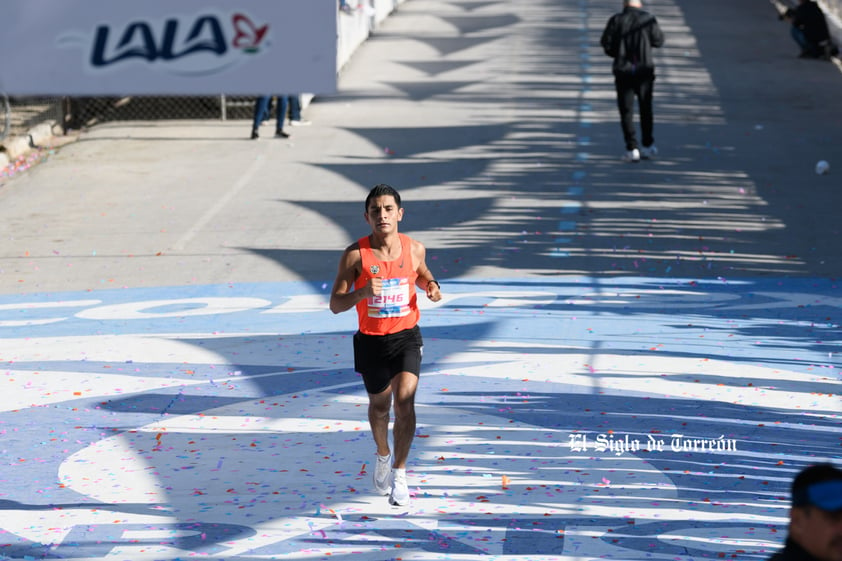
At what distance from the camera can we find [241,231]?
1563cm

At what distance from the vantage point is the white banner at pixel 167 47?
2.86 metres

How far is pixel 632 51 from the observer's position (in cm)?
1770

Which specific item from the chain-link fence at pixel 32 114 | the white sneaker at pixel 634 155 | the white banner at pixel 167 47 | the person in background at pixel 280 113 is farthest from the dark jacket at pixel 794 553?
the chain-link fence at pixel 32 114

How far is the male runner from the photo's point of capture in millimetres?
7191

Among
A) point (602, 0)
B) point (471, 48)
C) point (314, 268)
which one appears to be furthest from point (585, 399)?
point (602, 0)

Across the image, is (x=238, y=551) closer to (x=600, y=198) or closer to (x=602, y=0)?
(x=600, y=198)

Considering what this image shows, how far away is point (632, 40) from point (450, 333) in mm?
7549

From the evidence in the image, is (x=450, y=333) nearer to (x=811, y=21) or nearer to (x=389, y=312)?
(x=389, y=312)

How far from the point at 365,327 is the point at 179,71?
13.9 ft

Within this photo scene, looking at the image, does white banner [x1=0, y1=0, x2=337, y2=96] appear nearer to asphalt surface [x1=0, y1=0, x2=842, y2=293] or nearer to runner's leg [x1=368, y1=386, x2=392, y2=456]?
runner's leg [x1=368, y1=386, x2=392, y2=456]

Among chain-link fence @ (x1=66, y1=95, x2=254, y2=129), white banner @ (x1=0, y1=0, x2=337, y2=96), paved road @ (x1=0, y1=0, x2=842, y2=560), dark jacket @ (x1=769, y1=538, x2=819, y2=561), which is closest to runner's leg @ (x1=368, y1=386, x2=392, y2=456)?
paved road @ (x1=0, y1=0, x2=842, y2=560)

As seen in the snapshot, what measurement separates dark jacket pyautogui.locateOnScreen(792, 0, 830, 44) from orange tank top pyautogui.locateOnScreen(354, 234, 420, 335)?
66.5ft

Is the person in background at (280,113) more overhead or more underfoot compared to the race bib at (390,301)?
more underfoot

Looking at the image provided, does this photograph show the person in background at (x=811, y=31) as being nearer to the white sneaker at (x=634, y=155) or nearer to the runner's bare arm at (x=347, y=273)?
the white sneaker at (x=634, y=155)
